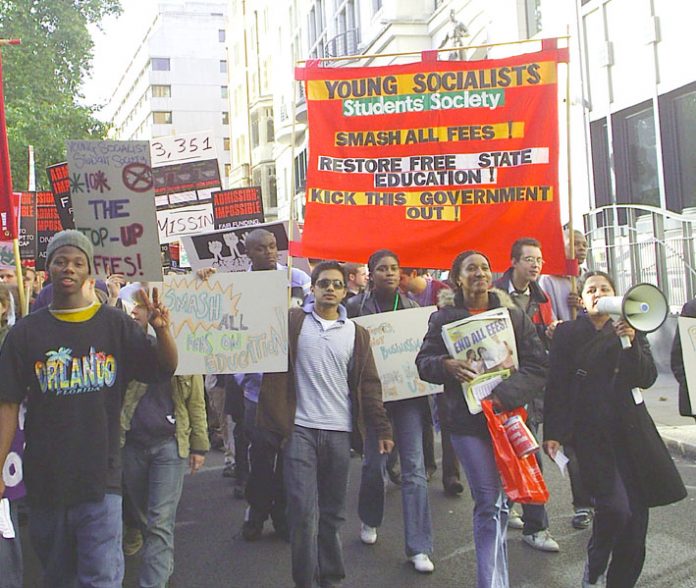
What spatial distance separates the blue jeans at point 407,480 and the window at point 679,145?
401 inches

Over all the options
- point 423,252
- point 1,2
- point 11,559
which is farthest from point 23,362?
point 1,2

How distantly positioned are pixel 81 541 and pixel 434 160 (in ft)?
11.8

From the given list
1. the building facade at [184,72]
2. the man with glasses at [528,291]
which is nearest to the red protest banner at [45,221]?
the man with glasses at [528,291]

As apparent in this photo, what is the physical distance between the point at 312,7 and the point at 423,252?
32995 mm

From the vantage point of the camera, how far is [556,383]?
4883 millimetres

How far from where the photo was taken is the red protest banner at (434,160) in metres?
6.32

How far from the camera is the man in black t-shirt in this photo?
381cm

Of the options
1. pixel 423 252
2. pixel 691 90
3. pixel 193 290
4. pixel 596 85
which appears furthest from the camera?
pixel 596 85

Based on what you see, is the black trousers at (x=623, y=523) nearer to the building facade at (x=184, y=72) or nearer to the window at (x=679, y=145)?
the window at (x=679, y=145)

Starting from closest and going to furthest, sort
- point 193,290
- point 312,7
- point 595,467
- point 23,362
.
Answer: point 23,362
point 595,467
point 193,290
point 312,7

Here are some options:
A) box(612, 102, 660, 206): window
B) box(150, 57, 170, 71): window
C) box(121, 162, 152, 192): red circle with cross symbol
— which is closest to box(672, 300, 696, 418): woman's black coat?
box(121, 162, 152, 192): red circle with cross symbol

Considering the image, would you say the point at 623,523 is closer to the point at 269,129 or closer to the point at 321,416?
the point at 321,416

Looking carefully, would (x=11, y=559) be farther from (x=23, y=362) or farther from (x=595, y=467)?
(x=595, y=467)

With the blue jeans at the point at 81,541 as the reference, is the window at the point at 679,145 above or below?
above
